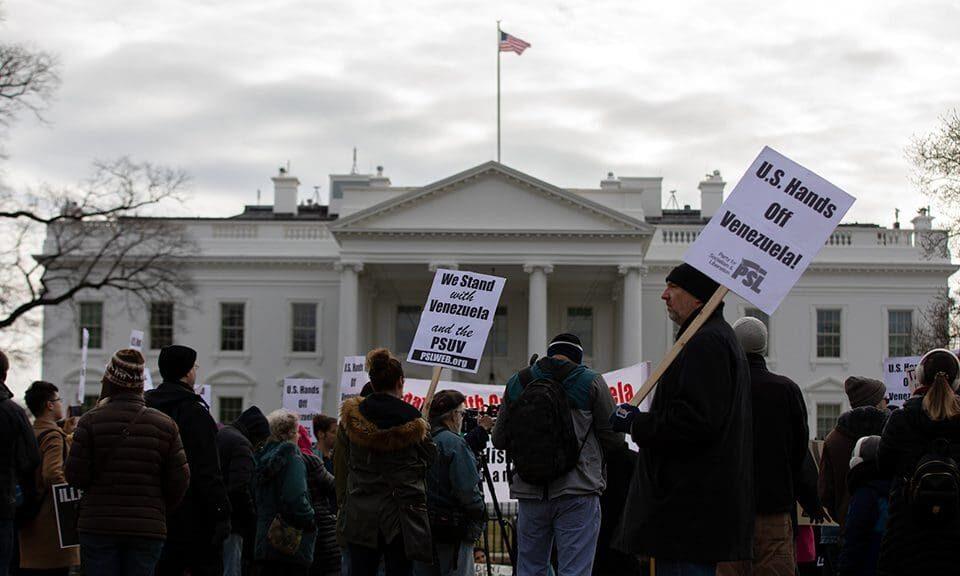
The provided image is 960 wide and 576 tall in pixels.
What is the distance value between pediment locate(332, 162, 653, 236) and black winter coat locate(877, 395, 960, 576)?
41016 mm

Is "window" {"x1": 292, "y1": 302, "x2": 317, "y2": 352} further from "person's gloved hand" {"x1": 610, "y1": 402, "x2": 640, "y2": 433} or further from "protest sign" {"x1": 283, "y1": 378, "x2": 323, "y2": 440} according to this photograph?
"person's gloved hand" {"x1": 610, "y1": 402, "x2": 640, "y2": 433}

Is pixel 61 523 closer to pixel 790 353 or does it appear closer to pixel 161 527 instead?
pixel 161 527

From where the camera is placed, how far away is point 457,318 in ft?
36.8

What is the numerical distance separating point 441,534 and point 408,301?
44.3 metres

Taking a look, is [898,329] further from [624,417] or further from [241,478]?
[624,417]

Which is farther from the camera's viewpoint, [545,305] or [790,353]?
[790,353]

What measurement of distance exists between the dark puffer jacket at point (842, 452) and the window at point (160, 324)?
44.5m

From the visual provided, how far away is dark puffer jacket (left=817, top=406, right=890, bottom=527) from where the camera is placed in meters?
8.99

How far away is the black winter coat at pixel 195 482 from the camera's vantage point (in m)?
8.06

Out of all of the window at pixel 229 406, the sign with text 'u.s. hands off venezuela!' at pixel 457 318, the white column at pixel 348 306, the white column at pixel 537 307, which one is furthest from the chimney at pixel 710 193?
the sign with text 'u.s. hands off venezuela!' at pixel 457 318

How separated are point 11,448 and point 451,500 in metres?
2.81

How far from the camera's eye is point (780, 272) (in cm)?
672

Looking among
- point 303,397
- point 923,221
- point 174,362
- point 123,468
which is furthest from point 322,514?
point 923,221

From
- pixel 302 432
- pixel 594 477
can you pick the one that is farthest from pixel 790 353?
pixel 594 477
